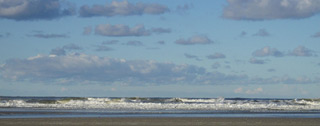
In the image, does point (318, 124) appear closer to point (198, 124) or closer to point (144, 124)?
point (198, 124)

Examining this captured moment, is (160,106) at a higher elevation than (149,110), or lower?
higher

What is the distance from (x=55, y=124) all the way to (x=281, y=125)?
Result: 1429cm

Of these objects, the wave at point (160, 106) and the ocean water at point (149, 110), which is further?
the wave at point (160, 106)

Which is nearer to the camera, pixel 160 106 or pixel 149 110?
pixel 149 110

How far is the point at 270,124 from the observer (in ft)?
113

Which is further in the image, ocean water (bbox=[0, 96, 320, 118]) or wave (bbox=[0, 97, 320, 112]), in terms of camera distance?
wave (bbox=[0, 97, 320, 112])

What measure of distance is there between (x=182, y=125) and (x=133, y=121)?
4.43m

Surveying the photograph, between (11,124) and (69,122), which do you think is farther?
(69,122)

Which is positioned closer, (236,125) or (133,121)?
(236,125)

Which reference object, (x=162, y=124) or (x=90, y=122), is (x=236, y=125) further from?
(x=90, y=122)

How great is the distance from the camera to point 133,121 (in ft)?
118

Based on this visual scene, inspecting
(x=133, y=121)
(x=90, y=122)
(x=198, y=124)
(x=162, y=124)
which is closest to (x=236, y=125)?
(x=198, y=124)

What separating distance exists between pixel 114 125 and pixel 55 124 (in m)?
3.69

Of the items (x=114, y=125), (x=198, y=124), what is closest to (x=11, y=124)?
(x=114, y=125)
